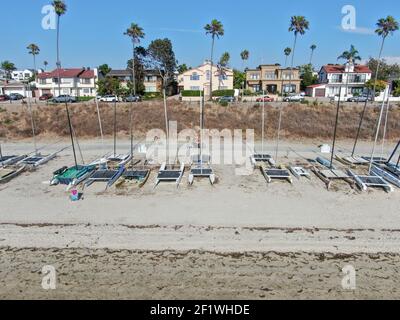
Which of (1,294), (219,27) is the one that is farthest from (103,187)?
(219,27)

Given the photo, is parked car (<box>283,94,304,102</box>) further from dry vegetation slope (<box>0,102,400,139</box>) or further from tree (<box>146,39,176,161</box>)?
tree (<box>146,39,176,161</box>)

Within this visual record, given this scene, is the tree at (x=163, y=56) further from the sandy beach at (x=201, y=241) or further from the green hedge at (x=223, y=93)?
the sandy beach at (x=201, y=241)

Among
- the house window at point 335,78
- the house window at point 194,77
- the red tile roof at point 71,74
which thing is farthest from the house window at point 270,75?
the red tile roof at point 71,74

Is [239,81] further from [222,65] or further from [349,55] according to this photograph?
[349,55]

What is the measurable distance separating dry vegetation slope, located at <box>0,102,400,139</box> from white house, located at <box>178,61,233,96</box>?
66.7 feet

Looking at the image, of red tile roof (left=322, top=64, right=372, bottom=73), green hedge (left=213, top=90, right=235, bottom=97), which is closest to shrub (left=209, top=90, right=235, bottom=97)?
green hedge (left=213, top=90, right=235, bottom=97)

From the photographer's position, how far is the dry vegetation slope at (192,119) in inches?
1031

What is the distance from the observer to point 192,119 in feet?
94.2

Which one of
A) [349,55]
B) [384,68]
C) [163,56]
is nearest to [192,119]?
[349,55]

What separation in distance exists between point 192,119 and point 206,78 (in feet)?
77.7

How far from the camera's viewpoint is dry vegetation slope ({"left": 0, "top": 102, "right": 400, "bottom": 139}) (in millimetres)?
26188

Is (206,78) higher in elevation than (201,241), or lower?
higher
